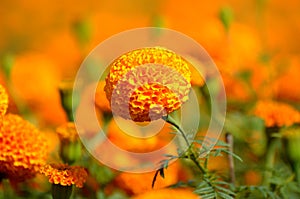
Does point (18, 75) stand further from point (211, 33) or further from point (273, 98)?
point (273, 98)

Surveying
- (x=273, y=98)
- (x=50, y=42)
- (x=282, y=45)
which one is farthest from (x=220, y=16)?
(x=50, y=42)

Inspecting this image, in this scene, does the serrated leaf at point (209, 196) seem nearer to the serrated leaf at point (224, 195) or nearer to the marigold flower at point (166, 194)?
the serrated leaf at point (224, 195)

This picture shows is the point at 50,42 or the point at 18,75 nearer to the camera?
the point at 18,75

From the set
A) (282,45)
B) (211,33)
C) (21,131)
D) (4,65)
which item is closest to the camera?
(21,131)

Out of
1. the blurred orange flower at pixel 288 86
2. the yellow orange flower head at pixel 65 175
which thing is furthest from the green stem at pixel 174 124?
the blurred orange flower at pixel 288 86

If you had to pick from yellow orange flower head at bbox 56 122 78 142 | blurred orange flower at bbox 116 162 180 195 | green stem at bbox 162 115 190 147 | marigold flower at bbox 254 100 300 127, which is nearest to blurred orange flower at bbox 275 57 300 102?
marigold flower at bbox 254 100 300 127
